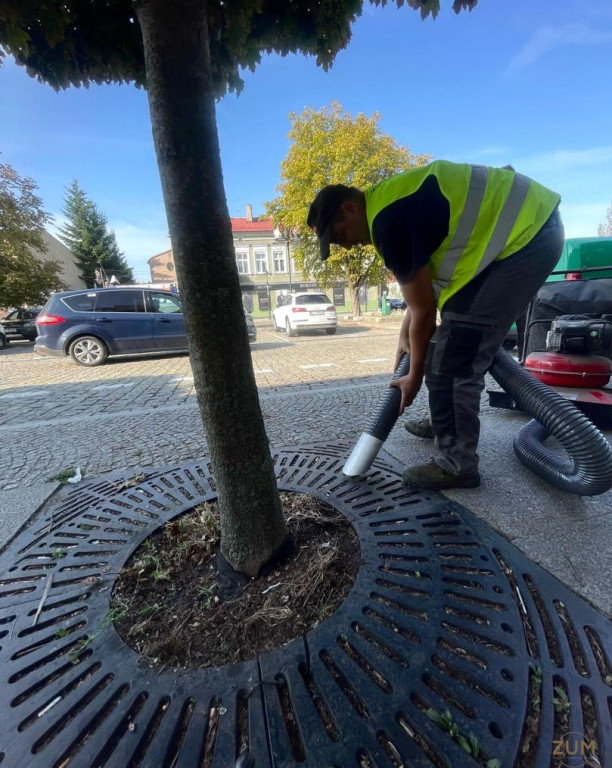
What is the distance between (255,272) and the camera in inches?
1449

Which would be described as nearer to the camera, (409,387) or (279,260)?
(409,387)

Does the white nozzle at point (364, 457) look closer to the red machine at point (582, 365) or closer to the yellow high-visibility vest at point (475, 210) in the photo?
the yellow high-visibility vest at point (475, 210)

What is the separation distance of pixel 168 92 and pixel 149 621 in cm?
164

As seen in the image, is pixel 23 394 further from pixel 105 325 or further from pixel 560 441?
pixel 560 441

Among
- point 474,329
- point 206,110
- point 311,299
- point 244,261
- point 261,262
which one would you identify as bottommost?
point 311,299

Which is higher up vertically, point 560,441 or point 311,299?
point 311,299

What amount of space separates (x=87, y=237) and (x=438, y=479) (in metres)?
45.0

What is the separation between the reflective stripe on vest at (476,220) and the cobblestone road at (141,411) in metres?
1.64

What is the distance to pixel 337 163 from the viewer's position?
1698 cm

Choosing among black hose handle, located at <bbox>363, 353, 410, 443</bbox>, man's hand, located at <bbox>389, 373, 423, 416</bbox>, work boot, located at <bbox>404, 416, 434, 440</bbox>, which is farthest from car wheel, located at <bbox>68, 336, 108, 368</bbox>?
man's hand, located at <bbox>389, 373, 423, 416</bbox>

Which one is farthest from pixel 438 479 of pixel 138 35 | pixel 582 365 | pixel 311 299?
pixel 311 299

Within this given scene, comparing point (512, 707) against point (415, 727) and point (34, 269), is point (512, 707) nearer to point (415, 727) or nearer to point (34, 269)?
point (415, 727)

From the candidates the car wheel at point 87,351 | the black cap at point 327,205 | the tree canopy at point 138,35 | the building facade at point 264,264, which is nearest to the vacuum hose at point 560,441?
the black cap at point 327,205

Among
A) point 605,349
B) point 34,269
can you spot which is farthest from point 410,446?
point 34,269
